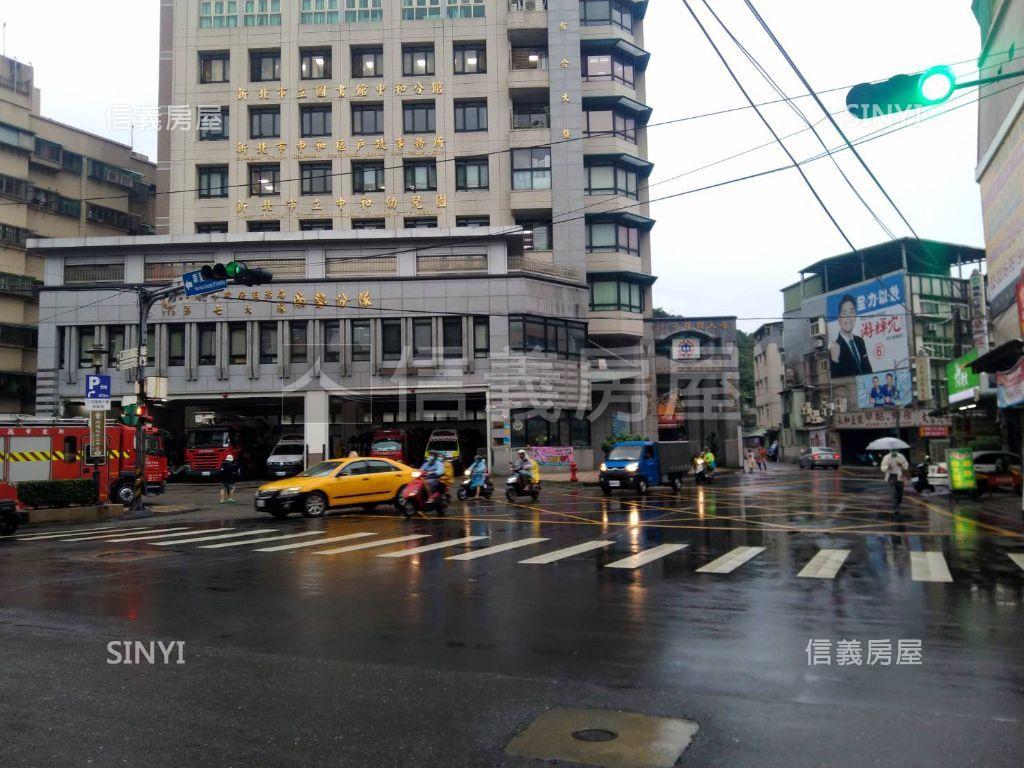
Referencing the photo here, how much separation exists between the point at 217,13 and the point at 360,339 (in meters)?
22.6

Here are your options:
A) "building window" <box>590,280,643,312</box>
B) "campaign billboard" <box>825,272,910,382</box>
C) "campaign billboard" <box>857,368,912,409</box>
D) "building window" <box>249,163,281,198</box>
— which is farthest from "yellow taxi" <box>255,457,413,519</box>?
"campaign billboard" <box>857,368,912,409</box>

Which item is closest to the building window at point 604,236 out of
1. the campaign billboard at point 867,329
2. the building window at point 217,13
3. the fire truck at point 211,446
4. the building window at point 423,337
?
the building window at point 423,337

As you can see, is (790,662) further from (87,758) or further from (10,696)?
(10,696)

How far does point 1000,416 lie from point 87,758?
32.9m

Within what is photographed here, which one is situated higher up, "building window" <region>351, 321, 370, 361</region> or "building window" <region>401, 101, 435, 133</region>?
"building window" <region>401, 101, 435, 133</region>

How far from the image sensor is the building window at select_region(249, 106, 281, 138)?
4366cm

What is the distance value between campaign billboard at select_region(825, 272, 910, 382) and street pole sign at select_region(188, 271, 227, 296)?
1796 inches

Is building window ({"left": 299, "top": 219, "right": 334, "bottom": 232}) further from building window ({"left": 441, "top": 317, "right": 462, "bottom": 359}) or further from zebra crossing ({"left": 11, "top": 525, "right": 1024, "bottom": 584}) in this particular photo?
zebra crossing ({"left": 11, "top": 525, "right": 1024, "bottom": 584})

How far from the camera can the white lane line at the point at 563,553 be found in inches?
A: 461

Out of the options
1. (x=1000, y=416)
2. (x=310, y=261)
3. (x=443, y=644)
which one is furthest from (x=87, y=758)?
(x=310, y=261)

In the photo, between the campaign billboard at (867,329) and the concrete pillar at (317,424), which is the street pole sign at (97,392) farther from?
the campaign billboard at (867,329)

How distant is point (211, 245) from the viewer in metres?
39.1

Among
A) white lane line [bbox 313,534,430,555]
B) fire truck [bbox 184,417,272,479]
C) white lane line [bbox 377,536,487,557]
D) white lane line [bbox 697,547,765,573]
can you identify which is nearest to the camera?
white lane line [bbox 697,547,765,573]

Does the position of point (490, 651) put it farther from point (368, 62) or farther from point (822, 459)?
point (822, 459)
